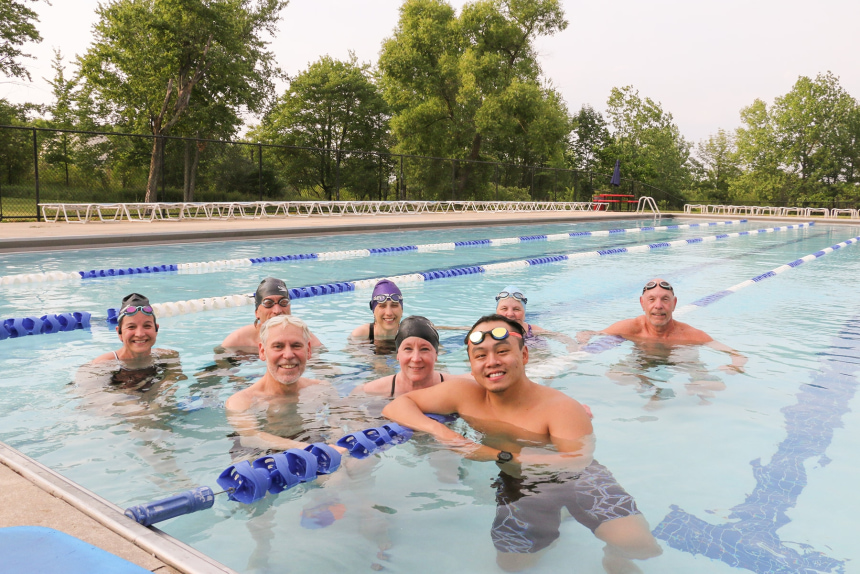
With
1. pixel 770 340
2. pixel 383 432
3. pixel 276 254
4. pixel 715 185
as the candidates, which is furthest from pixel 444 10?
pixel 715 185

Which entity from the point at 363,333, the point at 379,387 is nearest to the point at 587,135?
the point at 363,333

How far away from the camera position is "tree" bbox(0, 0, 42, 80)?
25641 mm

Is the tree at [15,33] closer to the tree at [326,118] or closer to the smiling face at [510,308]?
the tree at [326,118]

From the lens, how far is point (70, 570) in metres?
1.80

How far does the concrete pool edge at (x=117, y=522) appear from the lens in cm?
190

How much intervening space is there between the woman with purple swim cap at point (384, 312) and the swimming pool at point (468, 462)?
25cm

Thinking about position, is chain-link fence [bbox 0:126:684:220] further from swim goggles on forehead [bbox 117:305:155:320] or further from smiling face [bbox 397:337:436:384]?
smiling face [bbox 397:337:436:384]

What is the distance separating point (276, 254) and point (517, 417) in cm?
952

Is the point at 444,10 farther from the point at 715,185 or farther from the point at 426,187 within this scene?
the point at 715,185

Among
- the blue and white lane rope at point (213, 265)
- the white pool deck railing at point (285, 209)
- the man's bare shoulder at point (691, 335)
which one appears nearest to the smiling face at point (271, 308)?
the man's bare shoulder at point (691, 335)

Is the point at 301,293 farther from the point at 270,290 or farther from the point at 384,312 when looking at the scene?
the point at 270,290

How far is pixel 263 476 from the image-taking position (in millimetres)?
2729

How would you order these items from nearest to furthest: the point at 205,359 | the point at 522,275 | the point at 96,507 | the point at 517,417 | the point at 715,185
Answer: the point at 96,507 < the point at 517,417 < the point at 205,359 < the point at 522,275 < the point at 715,185

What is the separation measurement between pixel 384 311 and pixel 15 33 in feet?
92.5
